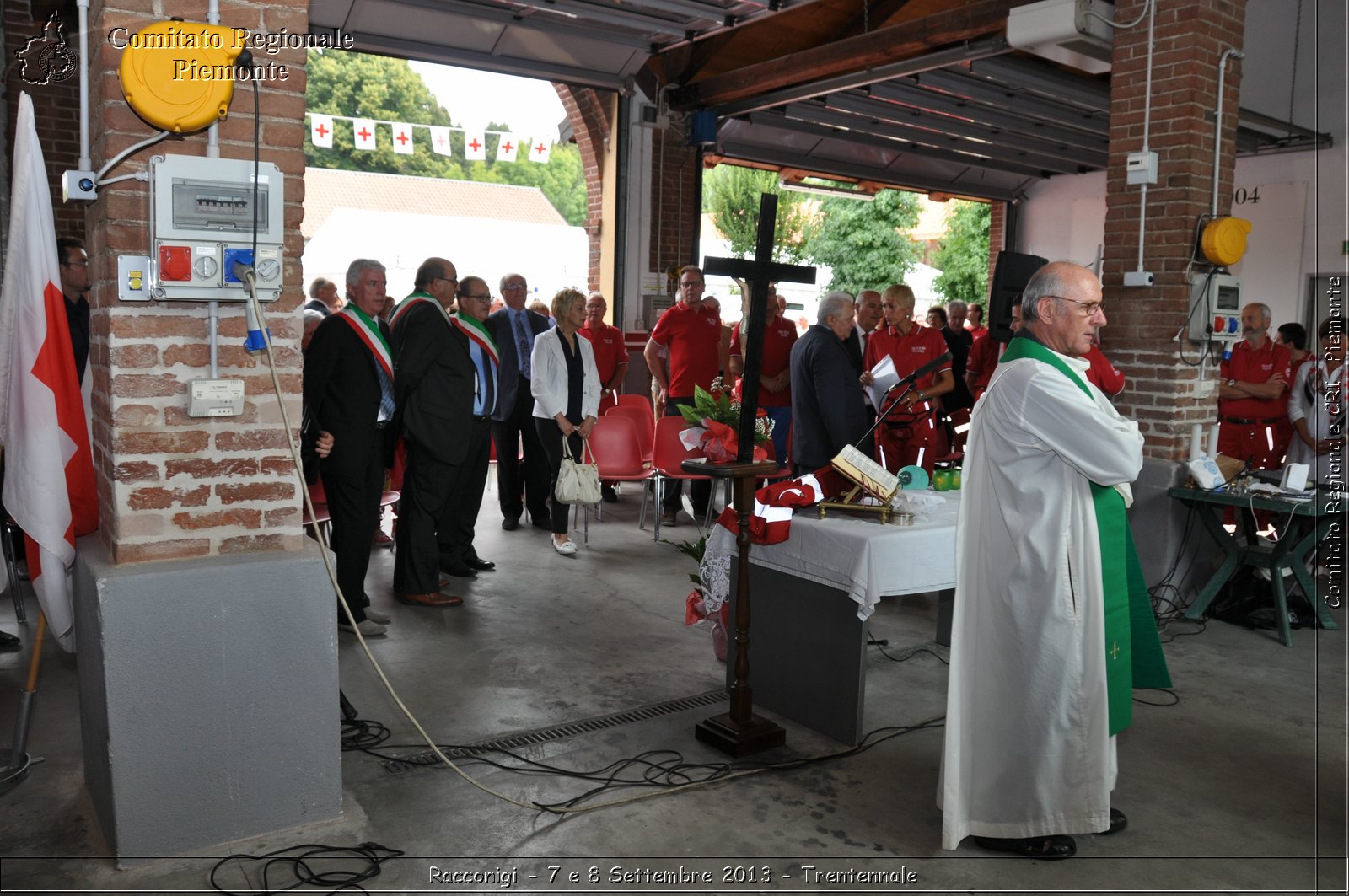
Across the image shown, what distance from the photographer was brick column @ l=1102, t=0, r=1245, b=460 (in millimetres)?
6160

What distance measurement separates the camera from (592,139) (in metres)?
11.3

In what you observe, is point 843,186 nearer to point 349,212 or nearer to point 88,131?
point 349,212

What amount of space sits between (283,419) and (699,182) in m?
9.20

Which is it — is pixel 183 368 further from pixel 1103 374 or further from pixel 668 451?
pixel 668 451

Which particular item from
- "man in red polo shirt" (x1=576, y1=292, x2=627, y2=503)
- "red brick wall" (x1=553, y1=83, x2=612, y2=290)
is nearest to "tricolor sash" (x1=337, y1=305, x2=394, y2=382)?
"man in red polo shirt" (x1=576, y1=292, x2=627, y2=503)

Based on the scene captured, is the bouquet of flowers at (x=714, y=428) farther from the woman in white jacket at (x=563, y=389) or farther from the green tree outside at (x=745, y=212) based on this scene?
the green tree outside at (x=745, y=212)

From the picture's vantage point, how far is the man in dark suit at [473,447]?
21.3 feet

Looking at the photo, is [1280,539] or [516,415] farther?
[516,415]

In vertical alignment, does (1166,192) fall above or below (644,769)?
above

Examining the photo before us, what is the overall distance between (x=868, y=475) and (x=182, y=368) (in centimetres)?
256

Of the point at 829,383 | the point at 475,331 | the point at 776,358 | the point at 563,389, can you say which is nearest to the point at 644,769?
the point at 829,383

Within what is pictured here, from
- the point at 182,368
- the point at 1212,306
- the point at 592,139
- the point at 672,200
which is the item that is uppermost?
the point at 592,139

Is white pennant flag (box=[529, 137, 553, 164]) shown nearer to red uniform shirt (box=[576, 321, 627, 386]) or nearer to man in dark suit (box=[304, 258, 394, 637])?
red uniform shirt (box=[576, 321, 627, 386])

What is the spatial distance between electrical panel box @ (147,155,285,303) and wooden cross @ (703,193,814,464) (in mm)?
1488
